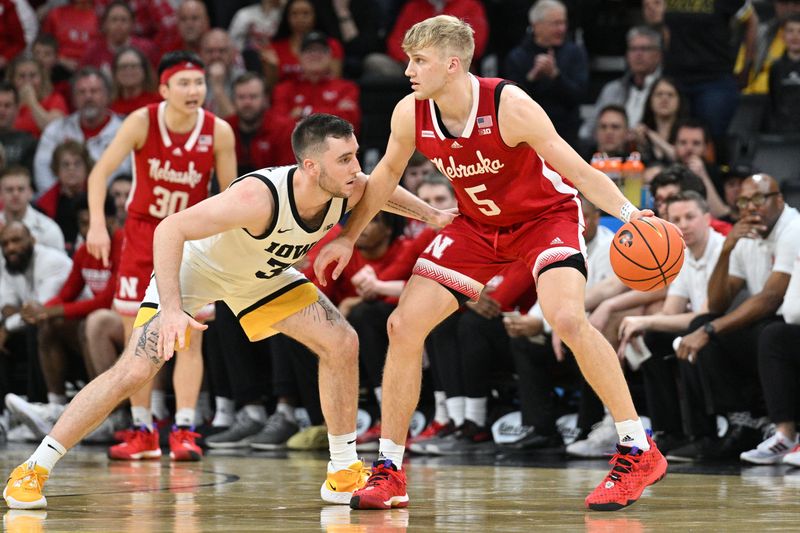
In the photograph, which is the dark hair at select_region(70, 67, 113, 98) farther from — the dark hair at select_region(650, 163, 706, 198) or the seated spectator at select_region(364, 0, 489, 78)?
the dark hair at select_region(650, 163, 706, 198)

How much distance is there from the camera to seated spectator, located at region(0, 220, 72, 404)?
9938 mm

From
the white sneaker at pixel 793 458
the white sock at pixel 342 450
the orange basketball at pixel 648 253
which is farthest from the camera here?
the white sneaker at pixel 793 458

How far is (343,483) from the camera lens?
558 centimetres

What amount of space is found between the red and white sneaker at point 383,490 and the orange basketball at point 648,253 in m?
1.21

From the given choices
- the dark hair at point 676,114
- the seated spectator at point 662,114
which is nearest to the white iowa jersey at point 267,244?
the seated spectator at point 662,114

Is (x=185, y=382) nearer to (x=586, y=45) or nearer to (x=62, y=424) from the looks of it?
(x=62, y=424)

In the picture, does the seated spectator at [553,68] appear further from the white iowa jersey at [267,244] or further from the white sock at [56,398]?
the white iowa jersey at [267,244]

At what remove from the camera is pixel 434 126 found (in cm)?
539

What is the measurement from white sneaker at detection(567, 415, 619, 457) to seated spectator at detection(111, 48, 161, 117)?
557cm

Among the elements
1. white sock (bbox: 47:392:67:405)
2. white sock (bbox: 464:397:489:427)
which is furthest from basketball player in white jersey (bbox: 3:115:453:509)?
white sock (bbox: 47:392:67:405)

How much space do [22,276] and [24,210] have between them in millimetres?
580

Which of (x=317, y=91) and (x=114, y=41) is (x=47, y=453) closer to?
(x=317, y=91)

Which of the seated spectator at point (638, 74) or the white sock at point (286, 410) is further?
the seated spectator at point (638, 74)

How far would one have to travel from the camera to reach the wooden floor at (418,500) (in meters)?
4.66
